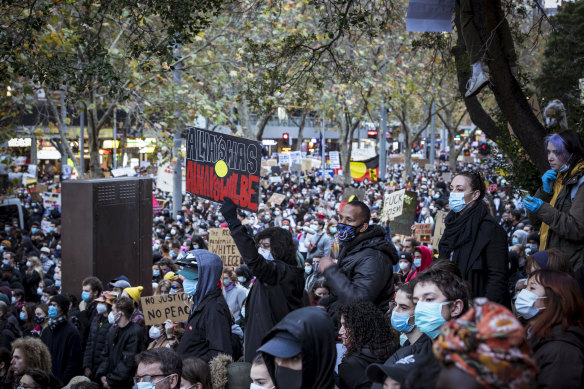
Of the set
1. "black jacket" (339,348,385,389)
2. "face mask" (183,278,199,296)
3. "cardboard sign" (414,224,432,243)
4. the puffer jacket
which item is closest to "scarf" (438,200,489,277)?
the puffer jacket

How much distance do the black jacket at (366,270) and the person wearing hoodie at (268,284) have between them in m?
0.53

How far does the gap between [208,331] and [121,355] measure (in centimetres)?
235

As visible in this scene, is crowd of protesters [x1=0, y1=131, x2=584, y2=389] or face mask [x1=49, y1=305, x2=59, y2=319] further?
face mask [x1=49, y1=305, x2=59, y2=319]

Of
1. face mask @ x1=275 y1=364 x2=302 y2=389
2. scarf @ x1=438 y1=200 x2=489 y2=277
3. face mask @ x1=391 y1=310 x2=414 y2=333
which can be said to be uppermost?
scarf @ x1=438 y1=200 x2=489 y2=277

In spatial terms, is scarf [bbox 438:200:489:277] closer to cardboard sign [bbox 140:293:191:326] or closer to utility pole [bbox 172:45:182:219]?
cardboard sign [bbox 140:293:191:326]

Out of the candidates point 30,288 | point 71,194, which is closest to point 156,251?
point 30,288

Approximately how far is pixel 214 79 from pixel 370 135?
2019cm

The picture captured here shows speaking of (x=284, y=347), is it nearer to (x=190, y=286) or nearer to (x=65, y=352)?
(x=190, y=286)

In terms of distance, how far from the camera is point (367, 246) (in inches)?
199

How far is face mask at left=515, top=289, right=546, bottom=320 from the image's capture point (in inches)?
150

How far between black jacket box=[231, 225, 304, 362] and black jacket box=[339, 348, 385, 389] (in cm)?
131

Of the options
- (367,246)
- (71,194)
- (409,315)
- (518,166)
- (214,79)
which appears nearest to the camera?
(409,315)

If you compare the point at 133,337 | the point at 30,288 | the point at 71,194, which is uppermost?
the point at 71,194

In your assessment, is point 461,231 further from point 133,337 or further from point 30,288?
point 30,288
